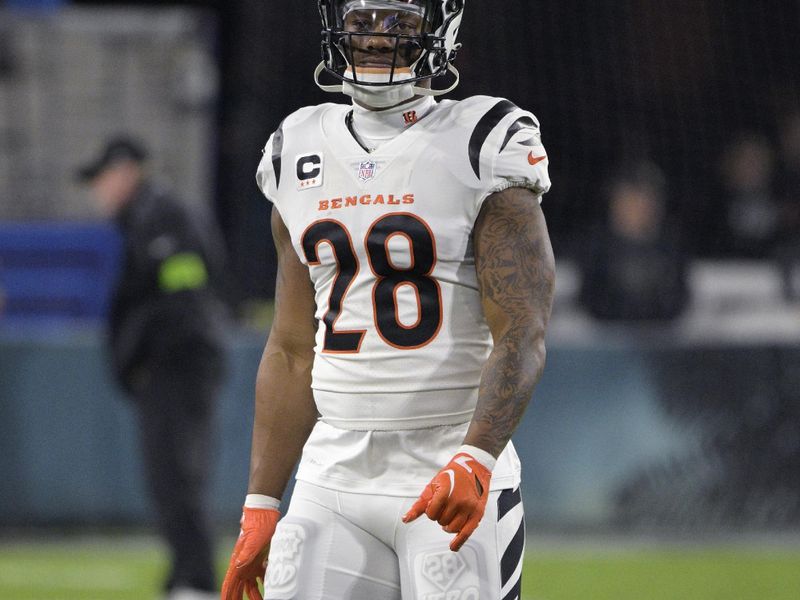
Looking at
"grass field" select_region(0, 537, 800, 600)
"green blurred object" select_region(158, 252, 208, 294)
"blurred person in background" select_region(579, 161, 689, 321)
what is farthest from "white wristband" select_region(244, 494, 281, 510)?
"blurred person in background" select_region(579, 161, 689, 321)

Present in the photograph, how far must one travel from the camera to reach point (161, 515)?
6.55m

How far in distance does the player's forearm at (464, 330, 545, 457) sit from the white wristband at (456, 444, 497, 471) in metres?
0.01

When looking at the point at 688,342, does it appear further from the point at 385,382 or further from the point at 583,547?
the point at 385,382

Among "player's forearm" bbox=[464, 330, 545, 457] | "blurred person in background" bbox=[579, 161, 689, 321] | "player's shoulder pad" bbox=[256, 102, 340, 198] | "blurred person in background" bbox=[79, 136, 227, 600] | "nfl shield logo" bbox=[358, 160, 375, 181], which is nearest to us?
"player's forearm" bbox=[464, 330, 545, 457]

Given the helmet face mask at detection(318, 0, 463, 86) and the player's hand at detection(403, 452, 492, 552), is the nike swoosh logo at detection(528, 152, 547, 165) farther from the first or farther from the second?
the player's hand at detection(403, 452, 492, 552)

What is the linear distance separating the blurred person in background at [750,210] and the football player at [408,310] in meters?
7.39

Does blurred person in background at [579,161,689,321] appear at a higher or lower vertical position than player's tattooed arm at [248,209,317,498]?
lower

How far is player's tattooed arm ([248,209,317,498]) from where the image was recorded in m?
3.51

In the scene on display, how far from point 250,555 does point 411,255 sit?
2.50 feet

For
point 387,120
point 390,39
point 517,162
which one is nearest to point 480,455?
point 517,162

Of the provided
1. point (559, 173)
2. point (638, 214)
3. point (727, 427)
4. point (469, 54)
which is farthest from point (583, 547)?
point (469, 54)

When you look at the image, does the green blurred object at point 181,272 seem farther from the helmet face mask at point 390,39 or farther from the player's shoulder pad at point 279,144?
the helmet face mask at point 390,39

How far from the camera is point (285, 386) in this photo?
11.6ft

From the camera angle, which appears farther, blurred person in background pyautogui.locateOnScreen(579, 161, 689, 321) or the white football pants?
blurred person in background pyautogui.locateOnScreen(579, 161, 689, 321)
